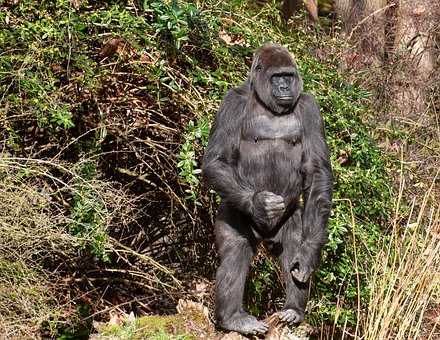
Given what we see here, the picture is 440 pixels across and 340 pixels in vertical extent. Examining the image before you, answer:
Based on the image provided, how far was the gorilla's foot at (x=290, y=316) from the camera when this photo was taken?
4.89 meters

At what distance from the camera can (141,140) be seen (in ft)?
20.4

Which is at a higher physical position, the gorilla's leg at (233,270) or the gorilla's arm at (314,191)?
the gorilla's arm at (314,191)

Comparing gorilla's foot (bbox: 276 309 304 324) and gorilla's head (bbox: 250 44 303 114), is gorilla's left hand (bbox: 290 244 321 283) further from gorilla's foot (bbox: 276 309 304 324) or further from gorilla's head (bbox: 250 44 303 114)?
gorilla's head (bbox: 250 44 303 114)

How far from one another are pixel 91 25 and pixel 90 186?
1.23 meters

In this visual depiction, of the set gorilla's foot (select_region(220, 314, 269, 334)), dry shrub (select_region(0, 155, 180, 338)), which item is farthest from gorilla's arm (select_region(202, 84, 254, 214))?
dry shrub (select_region(0, 155, 180, 338))

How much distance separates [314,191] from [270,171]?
0.88 ft

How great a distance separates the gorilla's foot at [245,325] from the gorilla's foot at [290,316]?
10 centimetres

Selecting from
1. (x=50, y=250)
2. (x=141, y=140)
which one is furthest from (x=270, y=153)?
(x=50, y=250)

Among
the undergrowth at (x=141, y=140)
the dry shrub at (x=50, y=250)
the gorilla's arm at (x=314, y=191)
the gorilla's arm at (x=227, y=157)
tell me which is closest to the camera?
the gorilla's arm at (x=227, y=157)

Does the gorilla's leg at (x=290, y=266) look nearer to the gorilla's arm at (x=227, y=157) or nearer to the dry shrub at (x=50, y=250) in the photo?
the gorilla's arm at (x=227, y=157)

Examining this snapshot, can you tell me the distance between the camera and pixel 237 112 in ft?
16.2

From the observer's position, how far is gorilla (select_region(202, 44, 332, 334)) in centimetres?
491

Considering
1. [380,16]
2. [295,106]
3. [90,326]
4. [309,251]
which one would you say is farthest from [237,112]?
[380,16]

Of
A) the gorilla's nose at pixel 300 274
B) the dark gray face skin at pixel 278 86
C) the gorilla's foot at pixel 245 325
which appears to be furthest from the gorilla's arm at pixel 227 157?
the gorilla's foot at pixel 245 325
